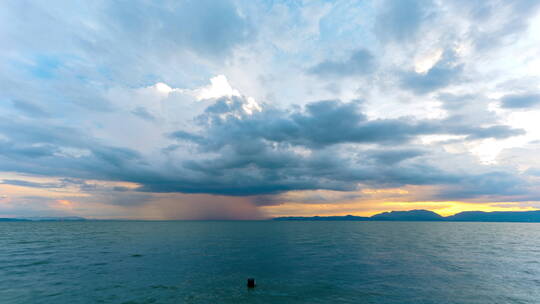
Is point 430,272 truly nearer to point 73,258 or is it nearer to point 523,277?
point 523,277

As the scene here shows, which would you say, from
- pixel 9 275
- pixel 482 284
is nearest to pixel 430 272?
pixel 482 284

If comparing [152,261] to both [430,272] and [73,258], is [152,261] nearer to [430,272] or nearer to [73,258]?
[73,258]

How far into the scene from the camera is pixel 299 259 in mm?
54656

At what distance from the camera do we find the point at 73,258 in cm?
5362

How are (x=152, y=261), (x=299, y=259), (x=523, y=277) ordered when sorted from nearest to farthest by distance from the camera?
(x=523, y=277) < (x=152, y=261) < (x=299, y=259)

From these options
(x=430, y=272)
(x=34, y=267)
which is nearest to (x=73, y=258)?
(x=34, y=267)

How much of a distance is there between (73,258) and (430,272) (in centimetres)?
6669

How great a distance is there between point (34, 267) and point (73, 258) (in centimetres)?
1022

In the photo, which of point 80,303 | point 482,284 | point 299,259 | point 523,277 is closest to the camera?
point 80,303

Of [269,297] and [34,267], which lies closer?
A: [269,297]

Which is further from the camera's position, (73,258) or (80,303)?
(73,258)

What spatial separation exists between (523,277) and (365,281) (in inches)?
1008

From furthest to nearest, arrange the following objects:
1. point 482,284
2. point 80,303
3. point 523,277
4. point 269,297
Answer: point 523,277 < point 482,284 < point 269,297 < point 80,303

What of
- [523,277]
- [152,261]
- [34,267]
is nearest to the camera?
[523,277]
